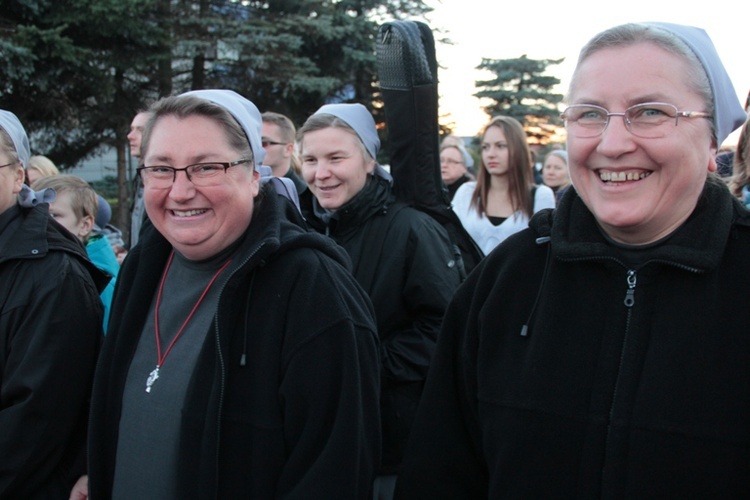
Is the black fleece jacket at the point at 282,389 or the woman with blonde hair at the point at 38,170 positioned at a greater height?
the woman with blonde hair at the point at 38,170

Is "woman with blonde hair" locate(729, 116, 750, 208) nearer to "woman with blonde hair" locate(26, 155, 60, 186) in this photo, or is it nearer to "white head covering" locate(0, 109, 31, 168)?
"white head covering" locate(0, 109, 31, 168)

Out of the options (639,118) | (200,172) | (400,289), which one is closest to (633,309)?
(639,118)

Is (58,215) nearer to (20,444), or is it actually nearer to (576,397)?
(20,444)

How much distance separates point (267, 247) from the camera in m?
2.10

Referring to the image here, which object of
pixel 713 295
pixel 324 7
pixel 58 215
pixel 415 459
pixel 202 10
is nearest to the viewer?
pixel 713 295

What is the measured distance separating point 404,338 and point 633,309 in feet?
5.35

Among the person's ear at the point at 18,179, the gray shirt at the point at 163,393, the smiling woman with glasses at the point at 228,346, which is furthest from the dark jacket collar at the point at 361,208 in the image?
the person's ear at the point at 18,179

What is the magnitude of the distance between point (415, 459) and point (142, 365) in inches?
39.4

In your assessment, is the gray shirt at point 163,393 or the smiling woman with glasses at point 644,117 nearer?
the smiling woman with glasses at point 644,117

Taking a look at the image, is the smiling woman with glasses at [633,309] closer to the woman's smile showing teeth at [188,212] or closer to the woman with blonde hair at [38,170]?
the woman's smile showing teeth at [188,212]

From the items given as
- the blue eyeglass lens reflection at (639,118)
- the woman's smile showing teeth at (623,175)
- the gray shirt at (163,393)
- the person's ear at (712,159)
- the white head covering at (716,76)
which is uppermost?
the white head covering at (716,76)

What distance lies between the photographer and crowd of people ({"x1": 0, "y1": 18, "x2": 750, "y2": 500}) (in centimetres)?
157

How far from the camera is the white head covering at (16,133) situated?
9.16 feet

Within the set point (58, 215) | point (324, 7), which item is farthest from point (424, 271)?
point (324, 7)
